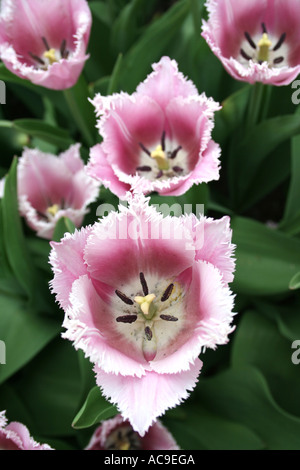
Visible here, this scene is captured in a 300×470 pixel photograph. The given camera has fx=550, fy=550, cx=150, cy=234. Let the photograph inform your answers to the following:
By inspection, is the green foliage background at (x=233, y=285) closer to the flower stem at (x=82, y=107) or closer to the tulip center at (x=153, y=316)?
the flower stem at (x=82, y=107)

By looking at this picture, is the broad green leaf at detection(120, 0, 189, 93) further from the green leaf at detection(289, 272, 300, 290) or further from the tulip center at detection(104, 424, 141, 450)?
the tulip center at detection(104, 424, 141, 450)

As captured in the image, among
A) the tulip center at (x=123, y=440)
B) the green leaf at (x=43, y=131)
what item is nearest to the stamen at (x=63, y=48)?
the green leaf at (x=43, y=131)

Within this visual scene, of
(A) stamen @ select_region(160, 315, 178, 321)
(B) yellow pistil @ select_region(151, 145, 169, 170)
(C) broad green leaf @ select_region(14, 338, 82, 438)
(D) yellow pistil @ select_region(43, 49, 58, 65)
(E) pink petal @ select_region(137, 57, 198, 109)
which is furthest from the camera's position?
(C) broad green leaf @ select_region(14, 338, 82, 438)

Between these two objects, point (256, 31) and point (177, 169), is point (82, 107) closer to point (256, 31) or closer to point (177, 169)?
point (177, 169)

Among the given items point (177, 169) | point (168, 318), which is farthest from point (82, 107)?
point (168, 318)

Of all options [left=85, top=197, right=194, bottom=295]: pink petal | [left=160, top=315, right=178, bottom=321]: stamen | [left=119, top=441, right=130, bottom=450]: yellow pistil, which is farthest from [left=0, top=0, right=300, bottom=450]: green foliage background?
[left=160, top=315, right=178, bottom=321]: stamen
